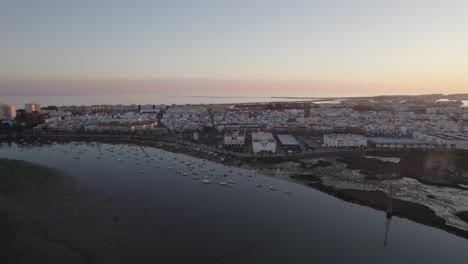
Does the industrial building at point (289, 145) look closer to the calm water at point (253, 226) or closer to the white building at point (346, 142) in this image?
the white building at point (346, 142)

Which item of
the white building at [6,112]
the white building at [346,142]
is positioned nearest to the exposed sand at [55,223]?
the white building at [346,142]

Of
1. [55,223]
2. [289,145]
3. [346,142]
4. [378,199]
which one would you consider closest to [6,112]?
[289,145]

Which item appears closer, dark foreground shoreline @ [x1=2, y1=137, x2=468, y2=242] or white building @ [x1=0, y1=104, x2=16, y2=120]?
dark foreground shoreline @ [x1=2, y1=137, x2=468, y2=242]

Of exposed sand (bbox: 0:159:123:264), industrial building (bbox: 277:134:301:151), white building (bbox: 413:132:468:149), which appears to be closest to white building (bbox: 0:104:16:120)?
exposed sand (bbox: 0:159:123:264)

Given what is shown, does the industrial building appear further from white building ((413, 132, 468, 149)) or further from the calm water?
white building ((413, 132, 468, 149))

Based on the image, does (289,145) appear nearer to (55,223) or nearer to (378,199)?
(378,199)

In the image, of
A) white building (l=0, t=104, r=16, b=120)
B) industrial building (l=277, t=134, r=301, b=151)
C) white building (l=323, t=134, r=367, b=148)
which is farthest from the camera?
white building (l=0, t=104, r=16, b=120)

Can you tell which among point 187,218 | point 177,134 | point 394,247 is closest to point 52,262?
point 187,218

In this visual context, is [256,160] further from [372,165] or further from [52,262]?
[52,262]
